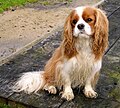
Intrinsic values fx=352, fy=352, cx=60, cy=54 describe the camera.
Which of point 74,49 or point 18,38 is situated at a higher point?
point 74,49

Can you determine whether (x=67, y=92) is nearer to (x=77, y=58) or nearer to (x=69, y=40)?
(x=77, y=58)

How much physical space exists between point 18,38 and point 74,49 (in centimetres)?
299

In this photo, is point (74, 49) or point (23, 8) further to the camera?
point (23, 8)

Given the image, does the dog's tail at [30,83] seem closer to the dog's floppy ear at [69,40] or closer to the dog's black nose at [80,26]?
the dog's floppy ear at [69,40]

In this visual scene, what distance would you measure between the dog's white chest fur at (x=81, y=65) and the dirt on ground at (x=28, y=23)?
6.66ft

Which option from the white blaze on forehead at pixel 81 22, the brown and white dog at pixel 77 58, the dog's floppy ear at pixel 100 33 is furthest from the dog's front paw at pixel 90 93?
the white blaze on forehead at pixel 81 22

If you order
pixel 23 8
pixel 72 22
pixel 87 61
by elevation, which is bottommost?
pixel 23 8

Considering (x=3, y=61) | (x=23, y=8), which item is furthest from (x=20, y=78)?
(x=23, y=8)

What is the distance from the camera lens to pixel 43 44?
5.42 meters

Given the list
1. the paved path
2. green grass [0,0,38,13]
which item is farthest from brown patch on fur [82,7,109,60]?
green grass [0,0,38,13]

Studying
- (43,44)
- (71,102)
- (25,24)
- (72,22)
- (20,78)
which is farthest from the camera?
(25,24)

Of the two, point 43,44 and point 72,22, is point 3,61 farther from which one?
point 72,22

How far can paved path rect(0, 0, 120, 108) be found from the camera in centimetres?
381

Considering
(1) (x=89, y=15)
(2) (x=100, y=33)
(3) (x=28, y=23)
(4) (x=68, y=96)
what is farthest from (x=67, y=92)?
(3) (x=28, y=23)
